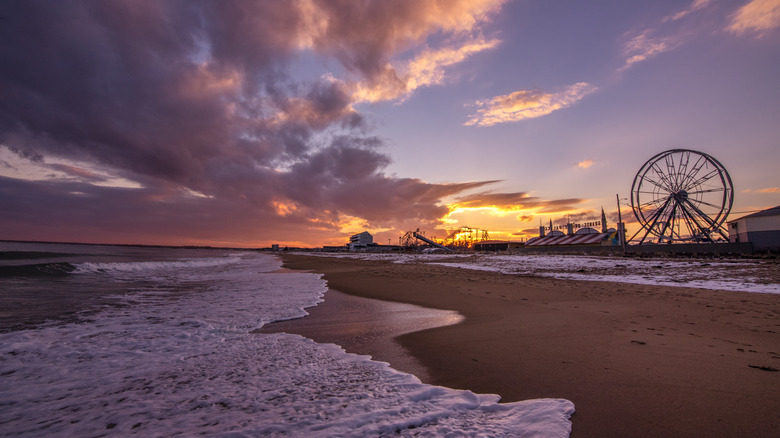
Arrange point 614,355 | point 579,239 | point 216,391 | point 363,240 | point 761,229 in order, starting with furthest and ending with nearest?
1. point 363,240
2. point 579,239
3. point 761,229
4. point 614,355
5. point 216,391

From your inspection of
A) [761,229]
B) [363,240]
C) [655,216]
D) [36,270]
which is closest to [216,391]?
[36,270]

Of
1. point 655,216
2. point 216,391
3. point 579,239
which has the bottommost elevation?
point 216,391

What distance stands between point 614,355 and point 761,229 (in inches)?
2234

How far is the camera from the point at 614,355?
4977 millimetres

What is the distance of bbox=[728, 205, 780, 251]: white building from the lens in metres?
37.9

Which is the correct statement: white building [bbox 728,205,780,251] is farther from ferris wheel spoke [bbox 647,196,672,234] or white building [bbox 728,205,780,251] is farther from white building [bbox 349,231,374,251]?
white building [bbox 349,231,374,251]

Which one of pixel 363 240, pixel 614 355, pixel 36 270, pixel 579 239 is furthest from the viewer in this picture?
pixel 363 240

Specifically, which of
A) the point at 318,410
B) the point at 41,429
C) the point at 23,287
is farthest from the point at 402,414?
the point at 23,287

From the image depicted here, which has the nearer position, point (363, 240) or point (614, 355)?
point (614, 355)

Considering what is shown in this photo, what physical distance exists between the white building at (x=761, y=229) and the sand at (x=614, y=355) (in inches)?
1695

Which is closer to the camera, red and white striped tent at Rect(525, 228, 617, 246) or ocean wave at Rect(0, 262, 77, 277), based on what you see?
ocean wave at Rect(0, 262, 77, 277)

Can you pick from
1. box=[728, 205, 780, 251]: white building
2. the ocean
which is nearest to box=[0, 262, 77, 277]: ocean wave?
the ocean

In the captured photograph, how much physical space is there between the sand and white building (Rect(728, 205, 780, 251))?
4306 centimetres

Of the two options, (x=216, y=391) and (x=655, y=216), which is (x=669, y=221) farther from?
(x=216, y=391)
